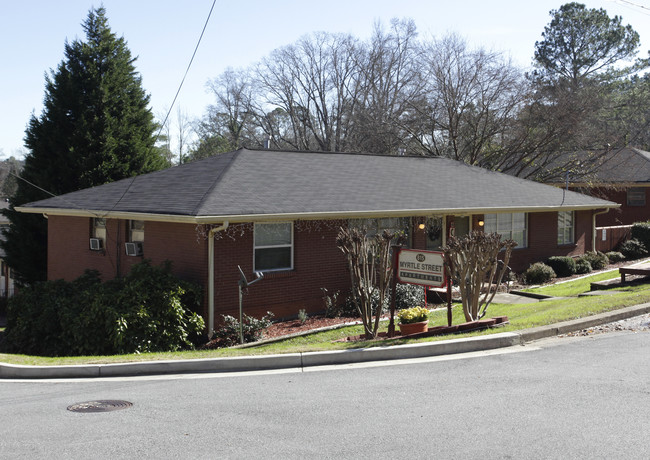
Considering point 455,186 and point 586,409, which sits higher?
point 455,186

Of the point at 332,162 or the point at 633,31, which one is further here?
the point at 633,31

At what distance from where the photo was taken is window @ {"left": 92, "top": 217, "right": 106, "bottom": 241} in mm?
17672

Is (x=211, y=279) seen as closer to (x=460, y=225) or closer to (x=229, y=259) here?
(x=229, y=259)

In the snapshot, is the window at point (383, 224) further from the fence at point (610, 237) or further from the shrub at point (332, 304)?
the fence at point (610, 237)

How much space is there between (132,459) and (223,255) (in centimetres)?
905

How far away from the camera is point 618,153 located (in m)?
36.3

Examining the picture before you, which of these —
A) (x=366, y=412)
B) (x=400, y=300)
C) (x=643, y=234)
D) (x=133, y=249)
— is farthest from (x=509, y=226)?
(x=366, y=412)

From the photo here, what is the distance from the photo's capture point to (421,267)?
11602 millimetres

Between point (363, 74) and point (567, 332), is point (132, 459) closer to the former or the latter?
point (567, 332)

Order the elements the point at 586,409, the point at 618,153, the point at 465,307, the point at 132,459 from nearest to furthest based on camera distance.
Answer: the point at 132,459, the point at 586,409, the point at 465,307, the point at 618,153

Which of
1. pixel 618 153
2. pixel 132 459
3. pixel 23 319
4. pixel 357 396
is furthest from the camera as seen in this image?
pixel 618 153

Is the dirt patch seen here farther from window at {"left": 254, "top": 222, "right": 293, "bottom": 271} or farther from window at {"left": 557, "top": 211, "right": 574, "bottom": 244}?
window at {"left": 557, "top": 211, "right": 574, "bottom": 244}

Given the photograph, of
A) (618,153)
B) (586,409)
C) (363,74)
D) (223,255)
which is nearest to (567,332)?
(586,409)

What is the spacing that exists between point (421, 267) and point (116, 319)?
580 centimetres
